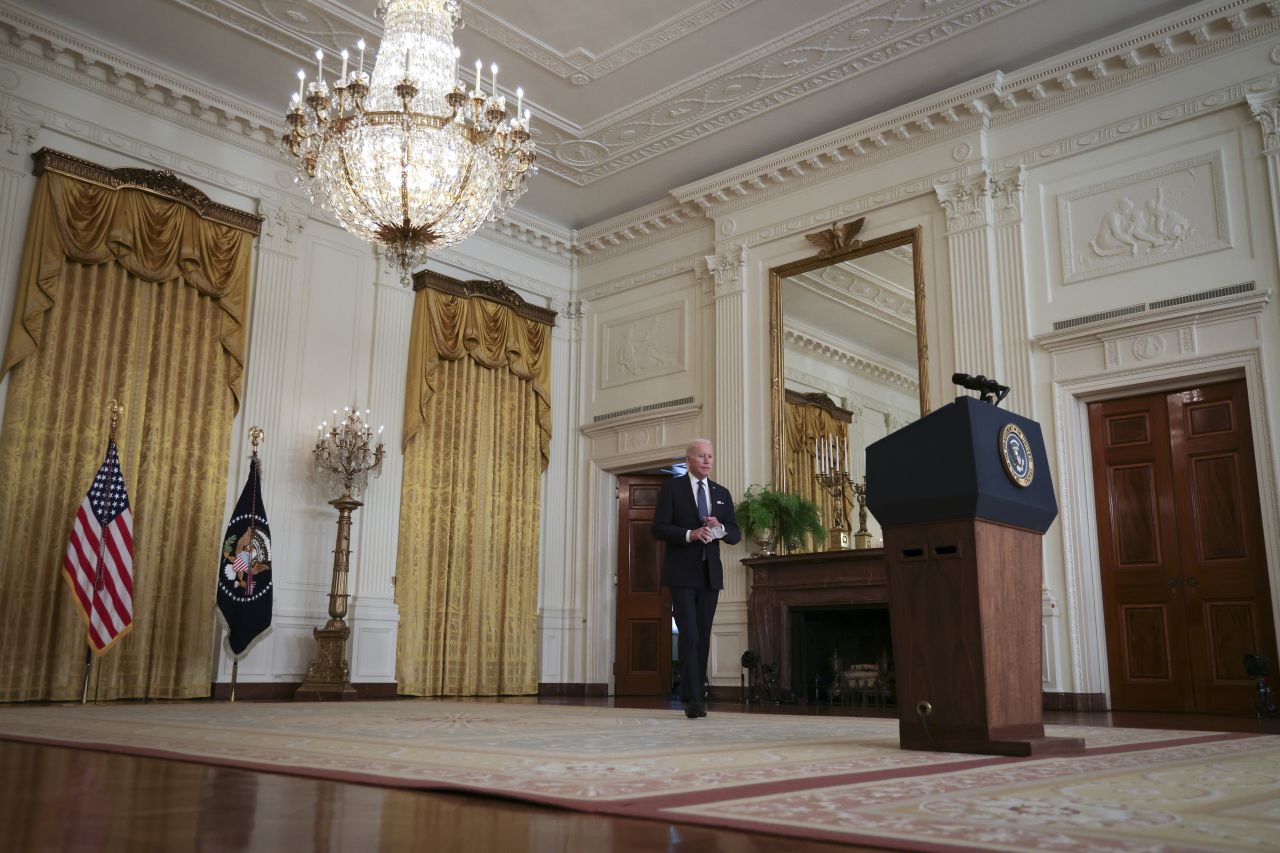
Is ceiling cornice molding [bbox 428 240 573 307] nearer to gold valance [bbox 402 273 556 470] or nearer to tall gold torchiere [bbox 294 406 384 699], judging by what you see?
gold valance [bbox 402 273 556 470]

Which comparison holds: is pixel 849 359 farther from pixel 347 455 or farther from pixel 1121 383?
pixel 347 455

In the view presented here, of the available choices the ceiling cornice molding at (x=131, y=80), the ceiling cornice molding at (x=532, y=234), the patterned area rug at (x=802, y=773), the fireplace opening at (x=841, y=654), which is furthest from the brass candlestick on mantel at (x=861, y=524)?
the ceiling cornice molding at (x=131, y=80)

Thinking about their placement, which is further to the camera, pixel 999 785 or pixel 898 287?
pixel 898 287

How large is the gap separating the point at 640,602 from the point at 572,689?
3.67 feet

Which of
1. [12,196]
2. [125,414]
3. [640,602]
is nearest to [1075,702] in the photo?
[640,602]

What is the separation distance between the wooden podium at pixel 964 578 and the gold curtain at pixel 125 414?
6058mm


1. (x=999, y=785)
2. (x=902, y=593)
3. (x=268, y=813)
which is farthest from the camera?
(x=902, y=593)

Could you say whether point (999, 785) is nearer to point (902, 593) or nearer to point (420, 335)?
point (902, 593)

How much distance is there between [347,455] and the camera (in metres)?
8.40

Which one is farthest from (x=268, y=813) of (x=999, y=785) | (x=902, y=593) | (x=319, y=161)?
(x=319, y=161)

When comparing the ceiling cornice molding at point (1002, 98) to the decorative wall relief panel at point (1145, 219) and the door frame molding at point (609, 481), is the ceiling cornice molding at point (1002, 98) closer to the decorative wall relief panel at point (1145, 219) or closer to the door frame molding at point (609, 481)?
the decorative wall relief panel at point (1145, 219)

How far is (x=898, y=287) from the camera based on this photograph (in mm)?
8469

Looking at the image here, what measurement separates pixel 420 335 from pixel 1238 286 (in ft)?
22.3

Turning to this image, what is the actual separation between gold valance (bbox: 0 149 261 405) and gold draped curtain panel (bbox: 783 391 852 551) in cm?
474
